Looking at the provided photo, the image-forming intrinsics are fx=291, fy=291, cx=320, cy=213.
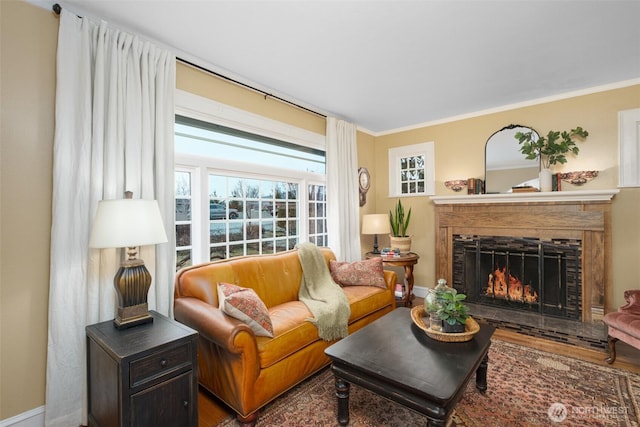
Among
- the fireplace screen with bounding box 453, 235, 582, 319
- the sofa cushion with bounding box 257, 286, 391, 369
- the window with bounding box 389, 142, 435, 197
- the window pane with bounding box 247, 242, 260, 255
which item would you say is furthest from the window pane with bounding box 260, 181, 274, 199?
the fireplace screen with bounding box 453, 235, 582, 319

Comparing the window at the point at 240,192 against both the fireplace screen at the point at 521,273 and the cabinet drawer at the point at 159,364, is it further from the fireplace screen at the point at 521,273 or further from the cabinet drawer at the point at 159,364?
the fireplace screen at the point at 521,273

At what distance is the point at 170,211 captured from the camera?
2.27m

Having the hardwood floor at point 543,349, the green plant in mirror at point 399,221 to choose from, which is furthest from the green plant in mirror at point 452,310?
the green plant in mirror at point 399,221

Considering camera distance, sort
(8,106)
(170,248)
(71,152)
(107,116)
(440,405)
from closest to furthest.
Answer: (440,405), (8,106), (71,152), (107,116), (170,248)

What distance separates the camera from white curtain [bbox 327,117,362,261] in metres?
3.87

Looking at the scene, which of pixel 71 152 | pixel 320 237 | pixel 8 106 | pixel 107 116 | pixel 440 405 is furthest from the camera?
pixel 320 237

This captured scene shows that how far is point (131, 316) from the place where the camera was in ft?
5.89

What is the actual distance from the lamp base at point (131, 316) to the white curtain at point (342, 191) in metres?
2.41

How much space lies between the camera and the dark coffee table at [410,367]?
1.42 metres

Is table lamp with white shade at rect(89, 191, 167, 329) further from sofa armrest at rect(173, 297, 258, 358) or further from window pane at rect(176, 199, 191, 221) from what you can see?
window pane at rect(176, 199, 191, 221)

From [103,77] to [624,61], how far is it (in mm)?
4261

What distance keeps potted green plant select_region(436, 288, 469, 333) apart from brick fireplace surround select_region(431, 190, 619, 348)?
70.3 inches

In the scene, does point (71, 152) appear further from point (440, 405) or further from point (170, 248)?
point (440, 405)

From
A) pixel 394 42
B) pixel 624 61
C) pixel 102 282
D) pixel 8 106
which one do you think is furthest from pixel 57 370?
pixel 624 61
